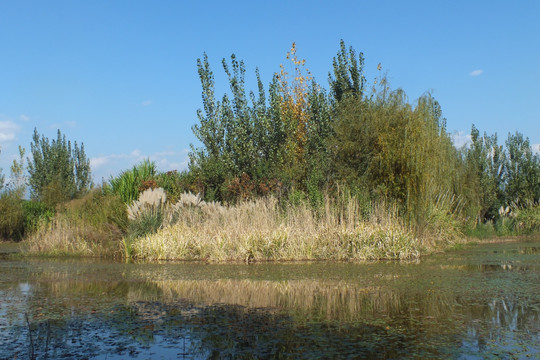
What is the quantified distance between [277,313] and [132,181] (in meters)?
15.0

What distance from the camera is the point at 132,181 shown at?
20.3 metres

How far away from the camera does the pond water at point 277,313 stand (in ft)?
16.1

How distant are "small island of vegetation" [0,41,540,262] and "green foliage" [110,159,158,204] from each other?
0.06m

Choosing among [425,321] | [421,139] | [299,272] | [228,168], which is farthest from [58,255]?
[425,321]

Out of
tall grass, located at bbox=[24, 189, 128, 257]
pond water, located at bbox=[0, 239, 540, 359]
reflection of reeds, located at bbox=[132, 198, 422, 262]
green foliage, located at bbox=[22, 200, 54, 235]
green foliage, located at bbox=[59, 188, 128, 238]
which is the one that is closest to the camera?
pond water, located at bbox=[0, 239, 540, 359]

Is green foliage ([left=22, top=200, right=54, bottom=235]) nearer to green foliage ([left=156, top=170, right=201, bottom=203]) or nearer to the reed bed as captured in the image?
the reed bed

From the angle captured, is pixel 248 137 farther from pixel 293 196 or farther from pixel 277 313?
pixel 277 313

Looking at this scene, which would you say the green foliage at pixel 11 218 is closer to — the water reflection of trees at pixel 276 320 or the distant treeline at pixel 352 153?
the distant treeline at pixel 352 153

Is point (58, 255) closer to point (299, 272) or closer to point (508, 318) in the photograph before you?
point (299, 272)

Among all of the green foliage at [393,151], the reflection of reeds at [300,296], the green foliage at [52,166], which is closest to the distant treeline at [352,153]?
the green foliage at [393,151]

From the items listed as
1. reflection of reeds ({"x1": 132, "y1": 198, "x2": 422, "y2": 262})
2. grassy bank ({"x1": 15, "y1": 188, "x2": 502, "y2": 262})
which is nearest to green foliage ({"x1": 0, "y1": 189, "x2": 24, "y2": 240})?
grassy bank ({"x1": 15, "y1": 188, "x2": 502, "y2": 262})

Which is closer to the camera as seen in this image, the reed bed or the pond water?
the pond water

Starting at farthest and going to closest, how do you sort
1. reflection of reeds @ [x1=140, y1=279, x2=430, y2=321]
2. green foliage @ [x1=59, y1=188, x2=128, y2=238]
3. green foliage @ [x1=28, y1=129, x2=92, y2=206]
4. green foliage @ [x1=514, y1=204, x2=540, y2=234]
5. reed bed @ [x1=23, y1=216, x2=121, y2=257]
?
green foliage @ [x1=28, y1=129, x2=92, y2=206] < green foliage @ [x1=514, y1=204, x2=540, y2=234] < green foliage @ [x1=59, y1=188, x2=128, y2=238] < reed bed @ [x1=23, y1=216, x2=121, y2=257] < reflection of reeds @ [x1=140, y1=279, x2=430, y2=321]

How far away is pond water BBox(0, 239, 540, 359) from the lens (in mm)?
4906
